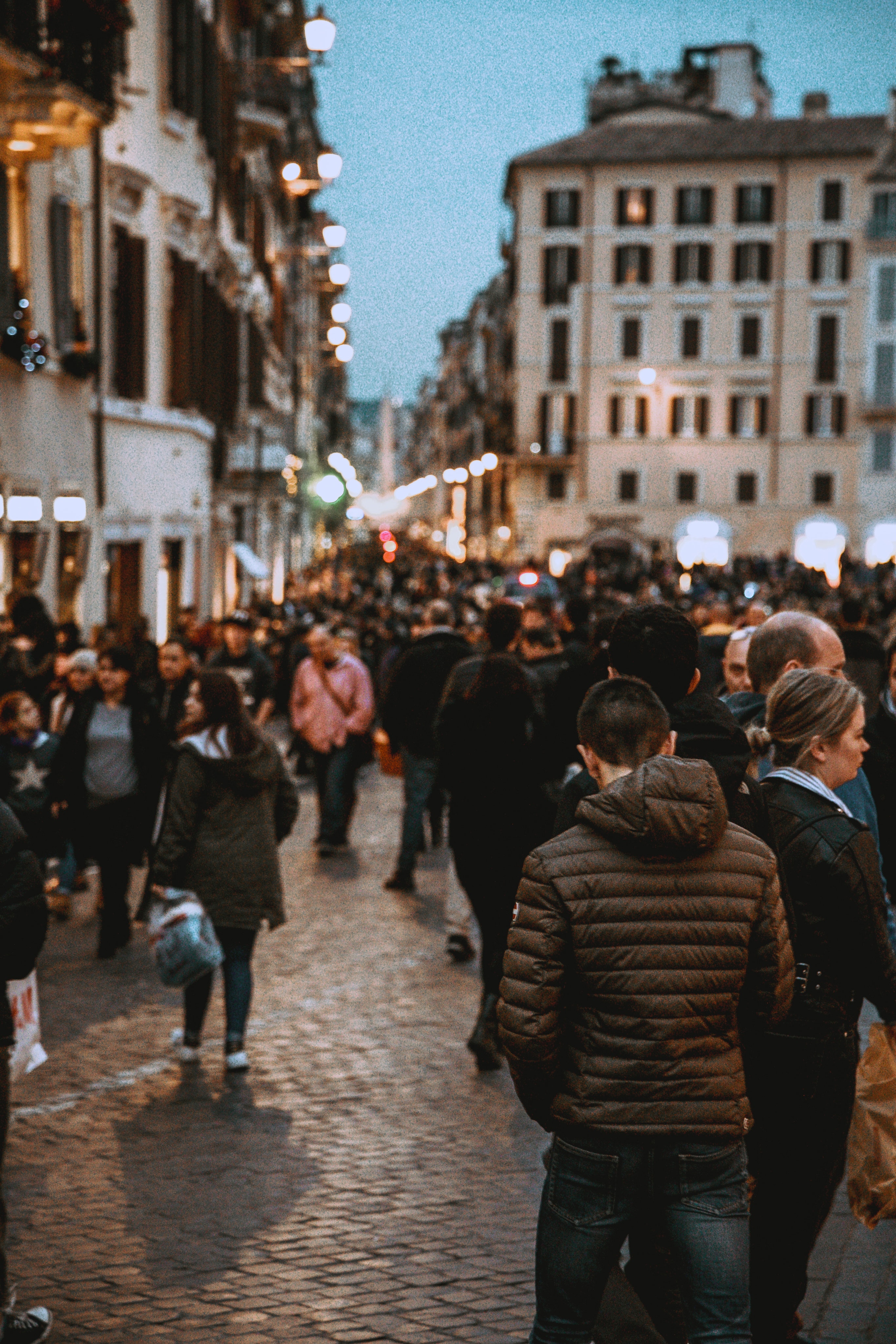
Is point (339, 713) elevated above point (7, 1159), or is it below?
above

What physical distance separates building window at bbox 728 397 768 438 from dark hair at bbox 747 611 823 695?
6190 cm

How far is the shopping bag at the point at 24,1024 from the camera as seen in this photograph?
5156 millimetres

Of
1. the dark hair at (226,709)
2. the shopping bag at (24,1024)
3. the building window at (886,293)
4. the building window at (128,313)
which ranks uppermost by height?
the building window at (886,293)

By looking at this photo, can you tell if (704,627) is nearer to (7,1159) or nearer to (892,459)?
(7,1159)

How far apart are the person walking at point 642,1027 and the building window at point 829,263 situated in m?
64.8

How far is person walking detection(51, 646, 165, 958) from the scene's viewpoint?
997 cm

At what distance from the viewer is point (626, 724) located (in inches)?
144

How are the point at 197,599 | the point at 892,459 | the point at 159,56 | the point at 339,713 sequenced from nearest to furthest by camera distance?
1. the point at 339,713
2. the point at 159,56
3. the point at 197,599
4. the point at 892,459

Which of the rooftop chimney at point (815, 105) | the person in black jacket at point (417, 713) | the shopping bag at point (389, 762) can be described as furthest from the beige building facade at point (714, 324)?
the person in black jacket at point (417, 713)

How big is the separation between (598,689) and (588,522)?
6391 centimetres

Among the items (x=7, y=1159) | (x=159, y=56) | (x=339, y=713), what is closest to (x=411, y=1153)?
(x=7, y=1159)

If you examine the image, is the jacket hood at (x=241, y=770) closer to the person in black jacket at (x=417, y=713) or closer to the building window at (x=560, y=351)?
the person in black jacket at (x=417, y=713)

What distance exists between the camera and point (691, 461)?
217 ft

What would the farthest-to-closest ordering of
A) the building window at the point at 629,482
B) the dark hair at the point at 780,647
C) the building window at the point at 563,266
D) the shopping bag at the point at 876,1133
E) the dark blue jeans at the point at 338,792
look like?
the building window at the point at 629,482 < the building window at the point at 563,266 < the dark blue jeans at the point at 338,792 < the dark hair at the point at 780,647 < the shopping bag at the point at 876,1133
